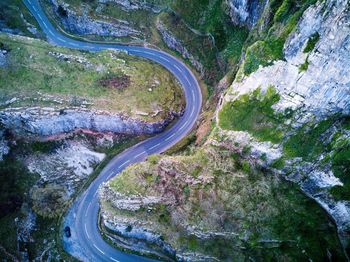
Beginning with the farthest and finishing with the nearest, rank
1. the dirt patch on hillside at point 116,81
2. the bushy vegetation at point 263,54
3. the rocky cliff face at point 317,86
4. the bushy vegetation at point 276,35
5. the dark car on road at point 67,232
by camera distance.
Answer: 1. the dirt patch on hillside at point 116,81
2. the dark car on road at point 67,232
3. the bushy vegetation at point 263,54
4. the bushy vegetation at point 276,35
5. the rocky cliff face at point 317,86

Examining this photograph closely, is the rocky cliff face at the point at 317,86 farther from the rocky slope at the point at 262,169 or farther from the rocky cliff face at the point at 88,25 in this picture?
the rocky cliff face at the point at 88,25

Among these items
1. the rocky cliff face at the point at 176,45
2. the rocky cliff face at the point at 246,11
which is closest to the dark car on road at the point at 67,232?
the rocky cliff face at the point at 176,45

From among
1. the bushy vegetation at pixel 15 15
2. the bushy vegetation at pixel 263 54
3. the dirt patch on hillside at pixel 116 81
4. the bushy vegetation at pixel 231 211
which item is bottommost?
the bushy vegetation at pixel 231 211

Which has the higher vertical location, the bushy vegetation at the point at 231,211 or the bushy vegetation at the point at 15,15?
the bushy vegetation at the point at 15,15

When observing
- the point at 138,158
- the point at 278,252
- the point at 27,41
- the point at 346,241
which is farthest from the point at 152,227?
the point at 27,41

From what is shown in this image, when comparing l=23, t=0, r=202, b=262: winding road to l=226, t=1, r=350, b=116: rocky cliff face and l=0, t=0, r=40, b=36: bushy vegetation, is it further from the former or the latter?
l=226, t=1, r=350, b=116: rocky cliff face

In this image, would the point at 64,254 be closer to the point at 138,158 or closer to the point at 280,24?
the point at 138,158

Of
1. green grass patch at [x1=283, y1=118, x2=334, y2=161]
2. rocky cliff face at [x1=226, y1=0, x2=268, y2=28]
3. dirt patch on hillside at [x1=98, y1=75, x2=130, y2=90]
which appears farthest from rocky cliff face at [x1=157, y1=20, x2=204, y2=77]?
green grass patch at [x1=283, y1=118, x2=334, y2=161]
